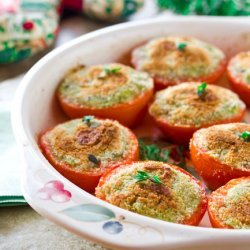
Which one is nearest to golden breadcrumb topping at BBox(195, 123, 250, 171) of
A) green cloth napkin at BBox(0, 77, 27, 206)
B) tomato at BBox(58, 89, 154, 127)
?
tomato at BBox(58, 89, 154, 127)

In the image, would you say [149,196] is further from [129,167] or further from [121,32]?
[121,32]

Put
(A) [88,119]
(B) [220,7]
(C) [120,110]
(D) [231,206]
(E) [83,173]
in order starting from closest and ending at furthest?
(D) [231,206] < (E) [83,173] < (A) [88,119] < (C) [120,110] < (B) [220,7]

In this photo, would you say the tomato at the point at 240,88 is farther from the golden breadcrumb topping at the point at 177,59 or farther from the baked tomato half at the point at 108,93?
the baked tomato half at the point at 108,93

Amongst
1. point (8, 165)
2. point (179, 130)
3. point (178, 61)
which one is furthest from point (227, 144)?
point (8, 165)

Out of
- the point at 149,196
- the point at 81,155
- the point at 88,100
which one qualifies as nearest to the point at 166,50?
the point at 88,100

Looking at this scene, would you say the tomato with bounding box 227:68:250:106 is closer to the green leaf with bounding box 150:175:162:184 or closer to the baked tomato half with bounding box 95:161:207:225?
the baked tomato half with bounding box 95:161:207:225

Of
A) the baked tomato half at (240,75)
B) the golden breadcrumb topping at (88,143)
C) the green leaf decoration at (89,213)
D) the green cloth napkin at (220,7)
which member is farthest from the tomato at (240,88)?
the green leaf decoration at (89,213)

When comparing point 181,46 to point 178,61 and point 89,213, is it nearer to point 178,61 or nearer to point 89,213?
point 178,61
